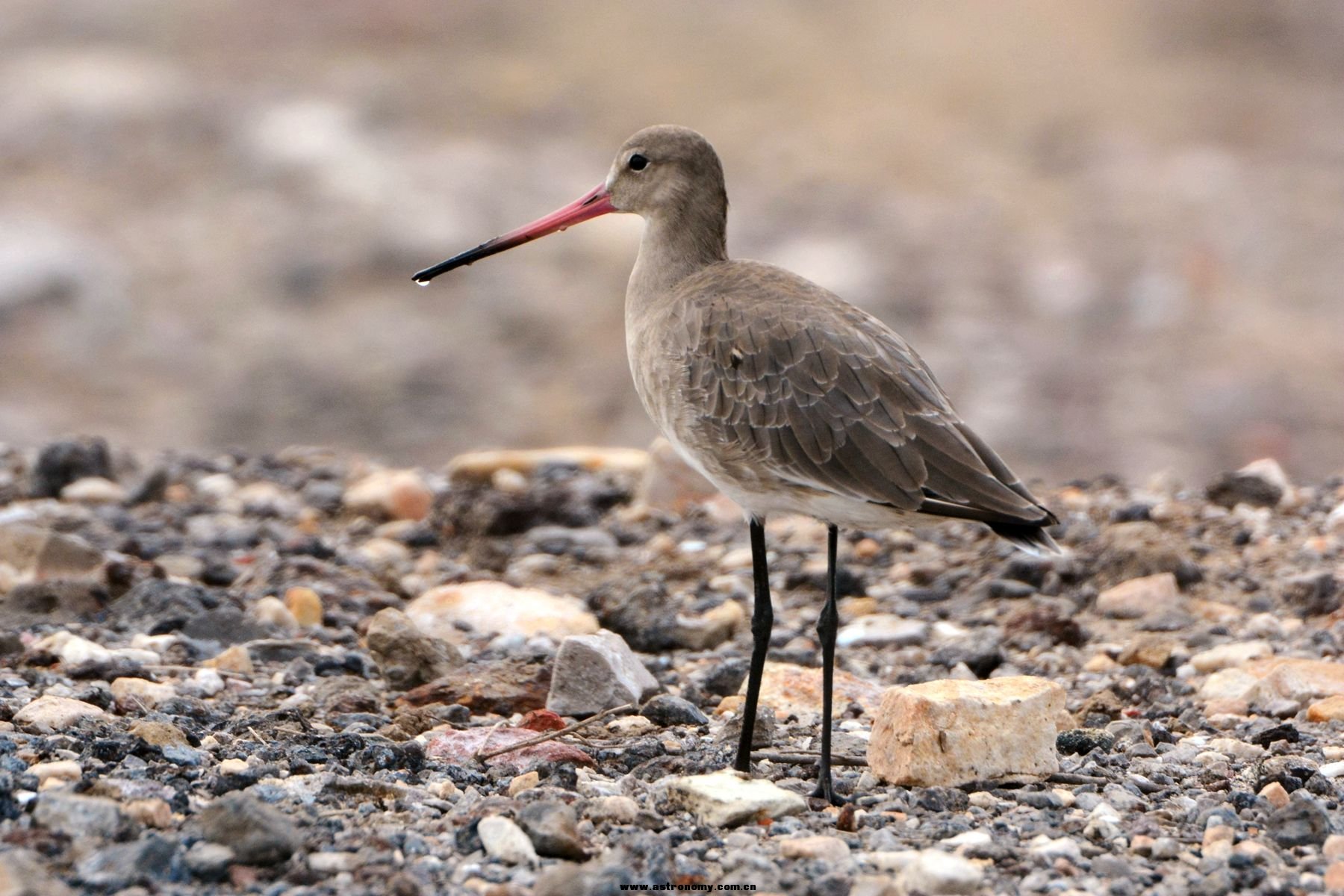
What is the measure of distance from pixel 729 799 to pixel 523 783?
73cm

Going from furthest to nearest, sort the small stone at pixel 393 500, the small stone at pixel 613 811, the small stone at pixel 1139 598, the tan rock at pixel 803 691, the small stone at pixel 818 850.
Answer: the small stone at pixel 393 500, the small stone at pixel 1139 598, the tan rock at pixel 803 691, the small stone at pixel 613 811, the small stone at pixel 818 850

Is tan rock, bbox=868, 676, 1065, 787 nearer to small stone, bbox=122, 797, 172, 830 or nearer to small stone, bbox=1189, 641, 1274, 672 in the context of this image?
small stone, bbox=1189, 641, 1274, 672

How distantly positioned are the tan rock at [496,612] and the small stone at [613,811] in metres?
2.73

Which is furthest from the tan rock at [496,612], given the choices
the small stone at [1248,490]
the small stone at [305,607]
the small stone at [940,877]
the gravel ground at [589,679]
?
the small stone at [1248,490]

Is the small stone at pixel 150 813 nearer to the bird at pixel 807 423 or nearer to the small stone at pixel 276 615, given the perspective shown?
the bird at pixel 807 423

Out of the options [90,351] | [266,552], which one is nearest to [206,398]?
[90,351]

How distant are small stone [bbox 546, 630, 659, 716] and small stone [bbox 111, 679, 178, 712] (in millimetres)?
1461

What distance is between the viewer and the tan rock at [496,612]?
26.8 feet

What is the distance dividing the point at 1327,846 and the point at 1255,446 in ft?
36.9

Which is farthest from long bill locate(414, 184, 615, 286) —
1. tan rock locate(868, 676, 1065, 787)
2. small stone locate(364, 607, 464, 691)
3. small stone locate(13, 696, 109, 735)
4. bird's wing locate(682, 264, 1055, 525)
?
tan rock locate(868, 676, 1065, 787)

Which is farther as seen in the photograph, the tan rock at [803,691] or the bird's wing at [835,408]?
the tan rock at [803,691]

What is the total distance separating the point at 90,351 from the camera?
17906 millimetres

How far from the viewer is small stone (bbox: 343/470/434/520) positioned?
34.4ft

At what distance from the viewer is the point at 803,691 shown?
716cm
